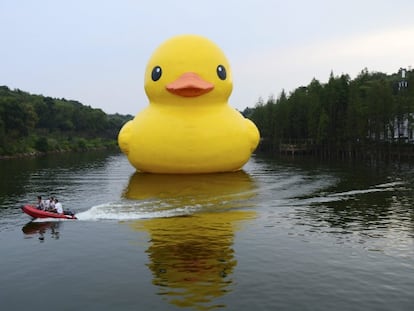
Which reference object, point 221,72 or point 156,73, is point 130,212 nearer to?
point 156,73

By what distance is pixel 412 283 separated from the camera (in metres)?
11.5

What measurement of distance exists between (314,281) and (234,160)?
19026 mm

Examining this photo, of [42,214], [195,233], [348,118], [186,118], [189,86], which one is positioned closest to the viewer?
[195,233]

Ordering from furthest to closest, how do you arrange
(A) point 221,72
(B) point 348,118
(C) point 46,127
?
(C) point 46,127, (B) point 348,118, (A) point 221,72

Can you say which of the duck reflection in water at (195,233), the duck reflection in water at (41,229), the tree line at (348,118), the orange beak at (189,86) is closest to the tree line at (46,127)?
the tree line at (348,118)

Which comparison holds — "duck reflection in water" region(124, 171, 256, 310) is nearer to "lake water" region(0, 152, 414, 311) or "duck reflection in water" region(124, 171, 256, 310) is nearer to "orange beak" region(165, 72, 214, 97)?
"lake water" region(0, 152, 414, 311)

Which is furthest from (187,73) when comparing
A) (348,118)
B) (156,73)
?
(348,118)

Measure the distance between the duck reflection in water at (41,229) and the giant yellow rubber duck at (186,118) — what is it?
36.2 feet

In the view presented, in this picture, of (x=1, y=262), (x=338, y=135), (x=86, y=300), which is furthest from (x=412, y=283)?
(x=338, y=135)

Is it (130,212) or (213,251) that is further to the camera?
(130,212)

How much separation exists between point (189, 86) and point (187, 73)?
4.76 ft

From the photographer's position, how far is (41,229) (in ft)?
58.0

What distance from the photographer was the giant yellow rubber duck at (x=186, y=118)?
28.4m

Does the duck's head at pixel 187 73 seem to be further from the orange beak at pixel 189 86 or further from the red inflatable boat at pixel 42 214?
the red inflatable boat at pixel 42 214
